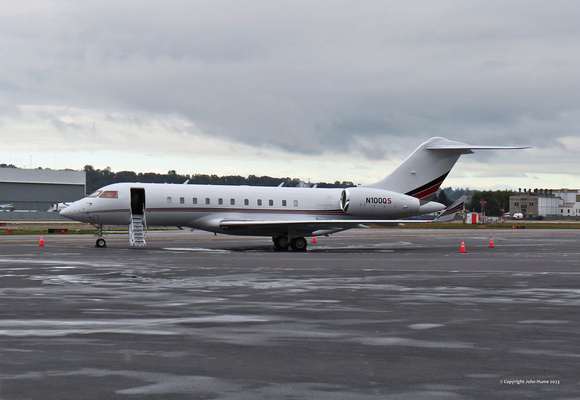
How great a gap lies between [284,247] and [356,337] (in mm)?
26847

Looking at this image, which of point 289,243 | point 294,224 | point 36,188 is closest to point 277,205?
point 289,243

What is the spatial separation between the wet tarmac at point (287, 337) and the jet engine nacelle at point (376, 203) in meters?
18.1

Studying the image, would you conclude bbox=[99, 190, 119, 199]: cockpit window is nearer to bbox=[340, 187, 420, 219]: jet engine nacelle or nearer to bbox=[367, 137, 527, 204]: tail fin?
bbox=[340, 187, 420, 219]: jet engine nacelle

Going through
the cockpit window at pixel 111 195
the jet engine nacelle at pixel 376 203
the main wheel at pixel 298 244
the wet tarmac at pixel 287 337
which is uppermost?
the cockpit window at pixel 111 195

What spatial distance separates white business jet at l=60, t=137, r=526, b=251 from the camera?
36.4 m

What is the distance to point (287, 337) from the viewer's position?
10.2 meters

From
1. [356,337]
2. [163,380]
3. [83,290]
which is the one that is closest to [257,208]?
[83,290]

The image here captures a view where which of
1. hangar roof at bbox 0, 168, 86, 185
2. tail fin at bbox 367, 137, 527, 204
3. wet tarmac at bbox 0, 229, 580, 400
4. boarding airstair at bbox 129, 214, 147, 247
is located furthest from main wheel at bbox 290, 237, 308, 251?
hangar roof at bbox 0, 168, 86, 185

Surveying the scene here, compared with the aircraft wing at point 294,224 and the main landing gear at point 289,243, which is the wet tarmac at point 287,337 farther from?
the main landing gear at point 289,243

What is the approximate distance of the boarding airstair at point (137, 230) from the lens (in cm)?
3503

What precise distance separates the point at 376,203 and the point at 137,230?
42.9 feet

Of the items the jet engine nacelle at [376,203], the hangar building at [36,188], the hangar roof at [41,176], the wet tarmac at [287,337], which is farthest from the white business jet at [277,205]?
the hangar roof at [41,176]

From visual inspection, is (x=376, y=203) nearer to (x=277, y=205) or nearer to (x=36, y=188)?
(x=277, y=205)

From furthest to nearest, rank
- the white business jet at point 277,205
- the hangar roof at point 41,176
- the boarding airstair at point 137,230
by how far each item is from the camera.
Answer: the hangar roof at point 41,176 < the white business jet at point 277,205 < the boarding airstair at point 137,230
